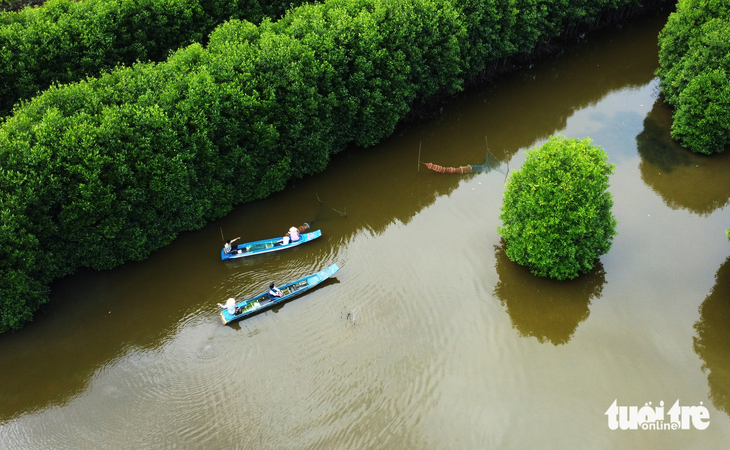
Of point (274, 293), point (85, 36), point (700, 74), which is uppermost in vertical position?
point (85, 36)

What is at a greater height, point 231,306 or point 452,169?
point 452,169

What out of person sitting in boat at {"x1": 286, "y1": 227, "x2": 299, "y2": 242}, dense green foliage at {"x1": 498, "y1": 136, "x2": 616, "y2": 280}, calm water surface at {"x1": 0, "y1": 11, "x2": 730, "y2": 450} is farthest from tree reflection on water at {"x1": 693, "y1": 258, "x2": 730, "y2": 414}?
person sitting in boat at {"x1": 286, "y1": 227, "x2": 299, "y2": 242}

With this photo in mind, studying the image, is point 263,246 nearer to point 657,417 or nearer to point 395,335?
point 395,335

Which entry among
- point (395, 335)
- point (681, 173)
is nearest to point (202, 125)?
point (395, 335)

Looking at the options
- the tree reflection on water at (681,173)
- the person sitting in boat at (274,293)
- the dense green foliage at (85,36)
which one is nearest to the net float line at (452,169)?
the tree reflection on water at (681,173)

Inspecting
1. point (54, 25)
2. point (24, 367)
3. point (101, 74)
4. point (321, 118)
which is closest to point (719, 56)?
point (321, 118)

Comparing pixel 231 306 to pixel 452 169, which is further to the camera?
pixel 452 169
